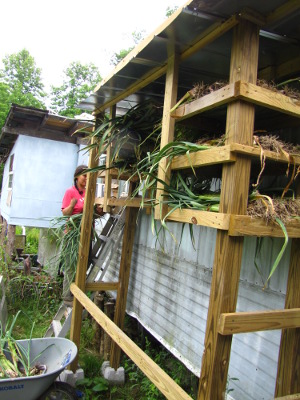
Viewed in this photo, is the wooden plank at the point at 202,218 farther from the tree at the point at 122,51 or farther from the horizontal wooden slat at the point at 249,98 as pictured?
the tree at the point at 122,51

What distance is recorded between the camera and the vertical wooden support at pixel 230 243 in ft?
5.47

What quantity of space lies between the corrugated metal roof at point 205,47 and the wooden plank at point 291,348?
4.04 feet

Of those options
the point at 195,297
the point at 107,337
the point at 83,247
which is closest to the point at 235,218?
the point at 195,297

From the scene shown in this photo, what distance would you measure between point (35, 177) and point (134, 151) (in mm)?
5193

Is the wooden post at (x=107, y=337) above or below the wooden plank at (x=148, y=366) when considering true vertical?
below

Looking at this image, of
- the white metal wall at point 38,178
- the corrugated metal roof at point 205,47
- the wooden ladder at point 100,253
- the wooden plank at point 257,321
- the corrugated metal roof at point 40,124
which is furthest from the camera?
the white metal wall at point 38,178

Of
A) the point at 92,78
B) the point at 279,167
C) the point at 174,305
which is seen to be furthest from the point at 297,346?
the point at 92,78

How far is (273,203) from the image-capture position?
1.76 m

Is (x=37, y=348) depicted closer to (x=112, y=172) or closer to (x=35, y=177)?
(x=112, y=172)

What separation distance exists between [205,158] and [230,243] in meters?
0.49

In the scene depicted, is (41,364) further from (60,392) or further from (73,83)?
(73,83)

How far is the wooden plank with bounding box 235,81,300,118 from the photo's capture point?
5.47 ft

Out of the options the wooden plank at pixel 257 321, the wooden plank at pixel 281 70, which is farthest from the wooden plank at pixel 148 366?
the wooden plank at pixel 281 70

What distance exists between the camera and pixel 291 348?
77.2 inches
